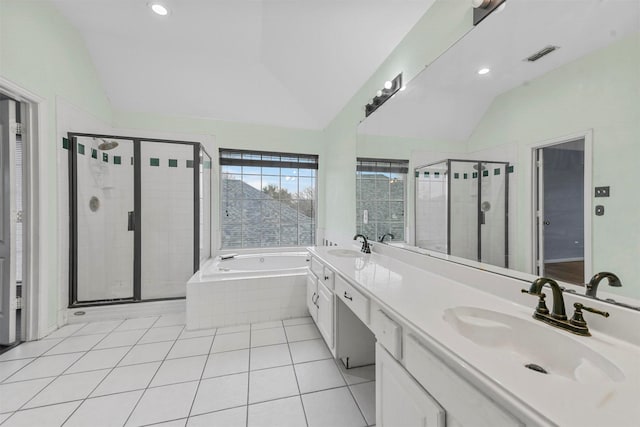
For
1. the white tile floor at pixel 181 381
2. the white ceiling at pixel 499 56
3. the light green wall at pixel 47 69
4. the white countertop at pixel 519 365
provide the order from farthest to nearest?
the light green wall at pixel 47 69
the white tile floor at pixel 181 381
the white ceiling at pixel 499 56
the white countertop at pixel 519 365

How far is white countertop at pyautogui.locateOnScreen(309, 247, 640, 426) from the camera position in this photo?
475 millimetres

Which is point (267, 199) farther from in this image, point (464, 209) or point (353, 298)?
point (464, 209)

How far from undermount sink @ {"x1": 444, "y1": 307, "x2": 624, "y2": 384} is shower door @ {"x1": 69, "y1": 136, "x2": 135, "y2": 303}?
124 inches

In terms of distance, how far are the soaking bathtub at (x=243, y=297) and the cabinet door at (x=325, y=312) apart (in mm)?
609

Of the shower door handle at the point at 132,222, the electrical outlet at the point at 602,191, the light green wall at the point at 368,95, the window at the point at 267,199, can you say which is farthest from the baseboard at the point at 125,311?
the electrical outlet at the point at 602,191

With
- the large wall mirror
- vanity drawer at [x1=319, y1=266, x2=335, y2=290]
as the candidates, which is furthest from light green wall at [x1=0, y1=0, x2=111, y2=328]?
the large wall mirror

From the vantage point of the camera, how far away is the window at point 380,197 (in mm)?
2006

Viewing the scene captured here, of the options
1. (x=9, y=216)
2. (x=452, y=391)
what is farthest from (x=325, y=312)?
(x=9, y=216)

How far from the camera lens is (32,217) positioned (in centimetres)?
209

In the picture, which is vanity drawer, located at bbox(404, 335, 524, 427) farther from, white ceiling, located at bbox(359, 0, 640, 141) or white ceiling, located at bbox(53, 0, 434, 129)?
white ceiling, located at bbox(53, 0, 434, 129)

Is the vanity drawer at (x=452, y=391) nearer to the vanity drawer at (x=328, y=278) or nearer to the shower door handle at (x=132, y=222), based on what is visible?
the vanity drawer at (x=328, y=278)

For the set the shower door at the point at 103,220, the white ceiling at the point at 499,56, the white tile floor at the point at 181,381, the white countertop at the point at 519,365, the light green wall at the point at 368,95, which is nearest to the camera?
the white countertop at the point at 519,365

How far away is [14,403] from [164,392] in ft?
2.61

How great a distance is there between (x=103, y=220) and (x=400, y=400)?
3.26 meters
